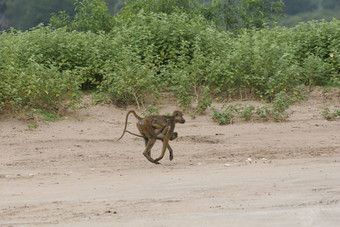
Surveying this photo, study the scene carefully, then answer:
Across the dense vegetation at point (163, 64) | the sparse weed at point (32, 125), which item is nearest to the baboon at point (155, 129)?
the sparse weed at point (32, 125)

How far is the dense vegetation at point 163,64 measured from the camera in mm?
14648

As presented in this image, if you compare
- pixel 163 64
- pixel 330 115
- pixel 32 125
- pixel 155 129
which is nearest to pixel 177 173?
pixel 155 129

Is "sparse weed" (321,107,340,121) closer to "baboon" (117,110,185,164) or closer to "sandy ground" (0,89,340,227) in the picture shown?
"sandy ground" (0,89,340,227)

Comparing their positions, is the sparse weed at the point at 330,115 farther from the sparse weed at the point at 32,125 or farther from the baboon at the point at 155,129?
the sparse weed at the point at 32,125

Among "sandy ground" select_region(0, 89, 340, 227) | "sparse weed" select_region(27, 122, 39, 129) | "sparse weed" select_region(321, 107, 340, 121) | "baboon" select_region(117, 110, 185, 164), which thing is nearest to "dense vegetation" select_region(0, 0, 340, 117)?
"sparse weed" select_region(27, 122, 39, 129)

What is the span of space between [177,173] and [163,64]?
8.22m

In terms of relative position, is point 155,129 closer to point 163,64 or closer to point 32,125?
point 32,125

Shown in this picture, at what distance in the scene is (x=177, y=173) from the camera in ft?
30.3

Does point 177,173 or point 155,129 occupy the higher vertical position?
point 155,129

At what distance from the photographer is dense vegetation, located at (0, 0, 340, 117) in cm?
1465

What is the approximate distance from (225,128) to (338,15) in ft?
34.3

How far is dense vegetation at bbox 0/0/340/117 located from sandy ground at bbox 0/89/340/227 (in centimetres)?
60

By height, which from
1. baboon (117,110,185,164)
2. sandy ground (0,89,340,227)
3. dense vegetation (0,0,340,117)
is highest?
dense vegetation (0,0,340,117)

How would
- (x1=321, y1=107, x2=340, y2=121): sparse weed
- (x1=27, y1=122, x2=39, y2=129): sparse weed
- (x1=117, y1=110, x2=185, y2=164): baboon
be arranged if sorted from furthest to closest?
(x1=321, y1=107, x2=340, y2=121): sparse weed
(x1=27, y1=122, x2=39, y2=129): sparse weed
(x1=117, y1=110, x2=185, y2=164): baboon
